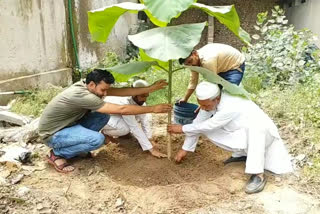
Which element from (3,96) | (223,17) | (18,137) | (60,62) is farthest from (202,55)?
(60,62)

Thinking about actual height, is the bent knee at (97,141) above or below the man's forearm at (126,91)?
below

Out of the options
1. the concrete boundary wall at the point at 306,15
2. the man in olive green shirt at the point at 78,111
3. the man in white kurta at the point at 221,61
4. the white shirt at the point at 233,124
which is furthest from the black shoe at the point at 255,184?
the concrete boundary wall at the point at 306,15

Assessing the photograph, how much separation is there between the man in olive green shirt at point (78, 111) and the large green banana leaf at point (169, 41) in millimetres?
646

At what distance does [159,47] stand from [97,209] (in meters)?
1.23

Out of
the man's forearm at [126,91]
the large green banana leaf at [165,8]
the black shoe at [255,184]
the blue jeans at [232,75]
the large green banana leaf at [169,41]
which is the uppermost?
the large green banana leaf at [165,8]

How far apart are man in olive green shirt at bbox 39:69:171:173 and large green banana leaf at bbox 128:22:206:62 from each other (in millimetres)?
646

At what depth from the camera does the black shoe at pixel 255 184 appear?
8.95ft

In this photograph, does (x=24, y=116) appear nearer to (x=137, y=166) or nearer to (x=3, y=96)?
(x=3, y=96)

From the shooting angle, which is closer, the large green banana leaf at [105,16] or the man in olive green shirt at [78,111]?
the large green banana leaf at [105,16]

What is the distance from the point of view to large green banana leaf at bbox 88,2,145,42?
265 cm

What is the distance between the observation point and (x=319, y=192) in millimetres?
2703

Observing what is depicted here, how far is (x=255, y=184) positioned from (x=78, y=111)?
1584 mm

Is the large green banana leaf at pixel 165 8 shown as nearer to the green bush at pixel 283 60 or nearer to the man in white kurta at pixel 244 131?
the man in white kurta at pixel 244 131

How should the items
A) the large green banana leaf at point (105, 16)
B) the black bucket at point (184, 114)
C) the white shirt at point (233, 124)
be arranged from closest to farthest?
the large green banana leaf at point (105, 16) < the white shirt at point (233, 124) < the black bucket at point (184, 114)
